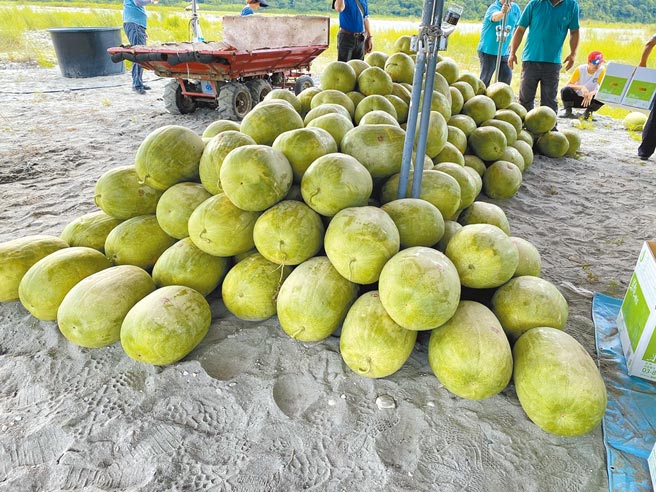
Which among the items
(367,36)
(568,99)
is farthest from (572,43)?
(367,36)

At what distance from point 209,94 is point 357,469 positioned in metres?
6.46

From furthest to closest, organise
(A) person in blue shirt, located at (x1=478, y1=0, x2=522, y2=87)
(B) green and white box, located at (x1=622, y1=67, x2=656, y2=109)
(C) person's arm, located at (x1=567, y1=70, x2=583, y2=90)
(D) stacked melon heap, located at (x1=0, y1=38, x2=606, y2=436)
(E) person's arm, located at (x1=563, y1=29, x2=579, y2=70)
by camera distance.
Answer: (C) person's arm, located at (x1=567, y1=70, x2=583, y2=90), (A) person in blue shirt, located at (x1=478, y1=0, x2=522, y2=87), (E) person's arm, located at (x1=563, y1=29, x2=579, y2=70), (B) green and white box, located at (x1=622, y1=67, x2=656, y2=109), (D) stacked melon heap, located at (x1=0, y1=38, x2=606, y2=436)

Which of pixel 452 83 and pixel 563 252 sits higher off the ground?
pixel 452 83

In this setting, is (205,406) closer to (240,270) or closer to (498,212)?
(240,270)

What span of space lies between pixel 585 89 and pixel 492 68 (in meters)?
1.99

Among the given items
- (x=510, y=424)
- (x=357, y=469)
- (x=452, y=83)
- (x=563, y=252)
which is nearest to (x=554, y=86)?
(x=452, y=83)

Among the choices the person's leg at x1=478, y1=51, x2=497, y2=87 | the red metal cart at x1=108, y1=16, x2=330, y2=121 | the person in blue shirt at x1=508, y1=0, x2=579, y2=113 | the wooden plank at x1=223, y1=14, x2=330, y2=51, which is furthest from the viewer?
the wooden plank at x1=223, y1=14, x2=330, y2=51

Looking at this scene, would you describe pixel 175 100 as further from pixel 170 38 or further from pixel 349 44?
pixel 170 38

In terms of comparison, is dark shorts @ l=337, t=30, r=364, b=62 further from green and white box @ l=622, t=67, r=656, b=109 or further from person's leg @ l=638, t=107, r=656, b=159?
person's leg @ l=638, t=107, r=656, b=159

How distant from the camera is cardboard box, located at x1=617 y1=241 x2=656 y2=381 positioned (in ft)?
6.15

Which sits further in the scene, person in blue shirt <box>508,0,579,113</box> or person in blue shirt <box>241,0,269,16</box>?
person in blue shirt <box>241,0,269,16</box>

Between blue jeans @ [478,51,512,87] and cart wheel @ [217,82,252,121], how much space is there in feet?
13.9

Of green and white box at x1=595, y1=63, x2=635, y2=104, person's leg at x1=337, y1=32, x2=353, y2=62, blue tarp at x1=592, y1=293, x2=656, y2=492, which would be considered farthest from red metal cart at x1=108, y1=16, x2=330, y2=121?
blue tarp at x1=592, y1=293, x2=656, y2=492

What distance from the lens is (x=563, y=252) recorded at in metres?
3.13
